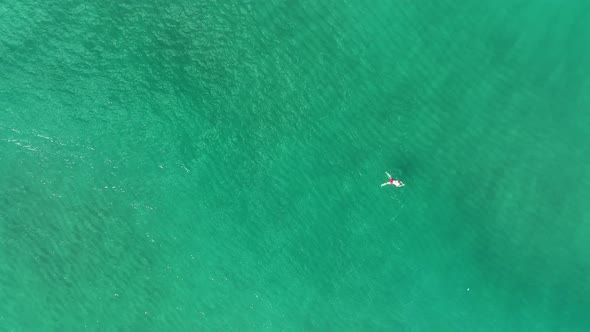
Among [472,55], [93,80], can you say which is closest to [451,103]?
[472,55]

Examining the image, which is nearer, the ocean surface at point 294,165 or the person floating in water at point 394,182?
the ocean surface at point 294,165

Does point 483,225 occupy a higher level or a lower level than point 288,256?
higher

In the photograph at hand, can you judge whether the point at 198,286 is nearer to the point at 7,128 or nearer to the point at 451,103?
the point at 7,128

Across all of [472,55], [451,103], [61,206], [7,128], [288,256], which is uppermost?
[472,55]

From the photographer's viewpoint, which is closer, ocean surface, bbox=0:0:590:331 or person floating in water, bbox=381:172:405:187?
ocean surface, bbox=0:0:590:331

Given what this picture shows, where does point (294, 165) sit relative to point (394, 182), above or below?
below

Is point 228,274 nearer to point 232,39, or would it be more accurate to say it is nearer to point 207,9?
point 232,39

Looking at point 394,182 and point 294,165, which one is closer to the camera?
point 394,182
